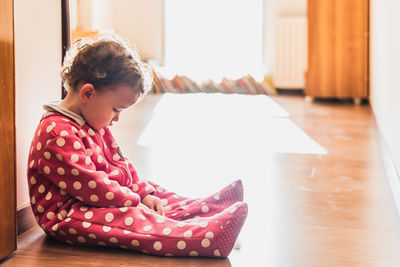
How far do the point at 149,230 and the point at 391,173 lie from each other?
3.84 ft

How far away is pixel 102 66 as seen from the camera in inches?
57.3

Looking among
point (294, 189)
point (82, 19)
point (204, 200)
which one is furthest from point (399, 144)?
point (82, 19)

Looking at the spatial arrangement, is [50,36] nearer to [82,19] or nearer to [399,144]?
[399,144]

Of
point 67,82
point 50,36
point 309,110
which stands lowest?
point 309,110

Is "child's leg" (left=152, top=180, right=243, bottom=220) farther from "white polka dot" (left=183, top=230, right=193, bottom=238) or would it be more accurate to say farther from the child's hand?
"white polka dot" (left=183, top=230, right=193, bottom=238)

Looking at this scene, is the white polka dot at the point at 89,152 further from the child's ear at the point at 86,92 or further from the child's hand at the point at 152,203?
the child's hand at the point at 152,203

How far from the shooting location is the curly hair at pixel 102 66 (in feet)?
4.78

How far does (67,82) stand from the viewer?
1.50 meters

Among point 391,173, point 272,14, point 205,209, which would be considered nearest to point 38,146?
point 205,209

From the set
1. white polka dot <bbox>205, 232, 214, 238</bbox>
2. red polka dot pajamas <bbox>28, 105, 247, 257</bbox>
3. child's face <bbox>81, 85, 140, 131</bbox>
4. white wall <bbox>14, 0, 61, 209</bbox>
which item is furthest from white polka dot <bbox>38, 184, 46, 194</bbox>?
white polka dot <bbox>205, 232, 214, 238</bbox>

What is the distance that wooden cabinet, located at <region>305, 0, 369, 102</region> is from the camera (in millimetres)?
4887

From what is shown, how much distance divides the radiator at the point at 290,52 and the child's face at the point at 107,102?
4422 millimetres

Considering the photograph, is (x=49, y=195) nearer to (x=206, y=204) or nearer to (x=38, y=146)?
(x=38, y=146)

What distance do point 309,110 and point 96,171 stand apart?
3.24 meters
